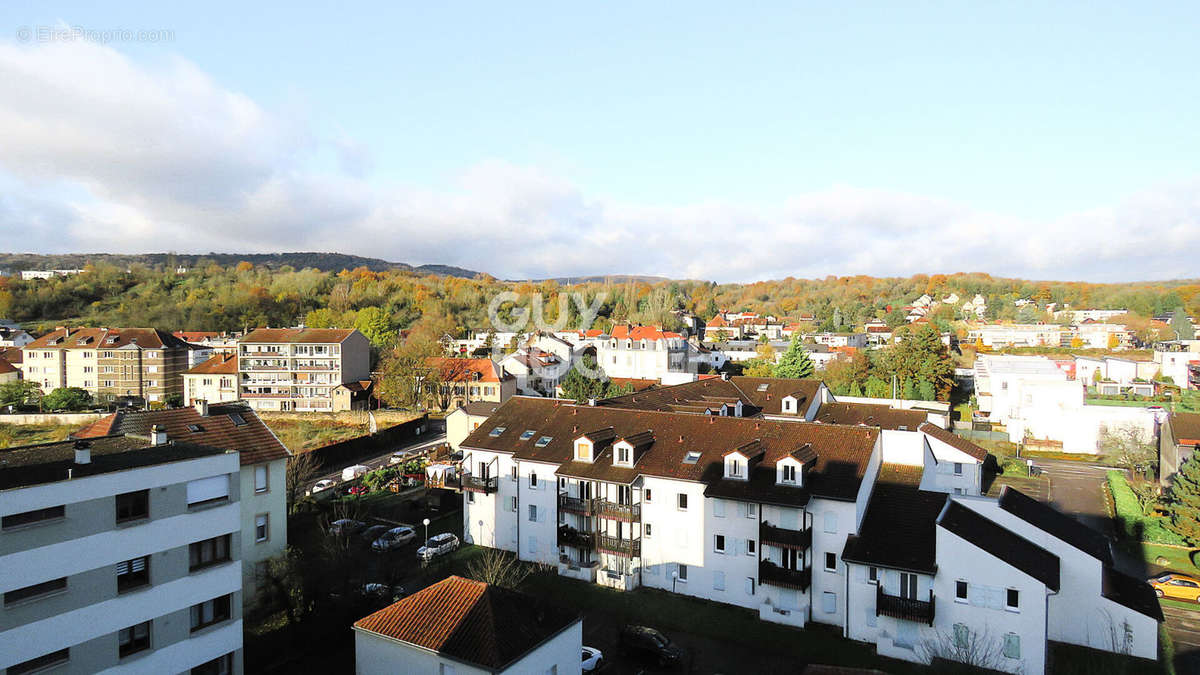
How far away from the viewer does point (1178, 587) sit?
901 inches

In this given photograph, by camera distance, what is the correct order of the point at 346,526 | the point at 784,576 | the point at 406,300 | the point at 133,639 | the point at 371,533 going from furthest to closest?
the point at 406,300, the point at 346,526, the point at 371,533, the point at 784,576, the point at 133,639

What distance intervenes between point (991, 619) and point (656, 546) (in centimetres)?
1047

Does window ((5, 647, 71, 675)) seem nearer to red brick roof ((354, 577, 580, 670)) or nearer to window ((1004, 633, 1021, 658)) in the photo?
red brick roof ((354, 577, 580, 670))

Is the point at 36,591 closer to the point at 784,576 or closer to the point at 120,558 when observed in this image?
the point at 120,558

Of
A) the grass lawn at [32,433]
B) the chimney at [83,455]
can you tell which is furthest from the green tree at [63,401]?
the chimney at [83,455]

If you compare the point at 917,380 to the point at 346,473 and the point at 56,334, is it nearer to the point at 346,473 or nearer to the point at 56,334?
the point at 346,473

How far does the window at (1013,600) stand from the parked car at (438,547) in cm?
1954

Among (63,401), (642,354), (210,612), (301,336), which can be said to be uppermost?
(301,336)

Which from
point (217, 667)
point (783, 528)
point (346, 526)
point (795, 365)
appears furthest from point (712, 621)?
point (795, 365)

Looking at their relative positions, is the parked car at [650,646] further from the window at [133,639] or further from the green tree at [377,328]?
the green tree at [377,328]

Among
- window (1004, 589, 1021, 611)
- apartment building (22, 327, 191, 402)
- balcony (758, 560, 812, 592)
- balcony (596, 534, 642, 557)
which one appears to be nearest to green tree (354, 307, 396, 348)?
apartment building (22, 327, 191, 402)

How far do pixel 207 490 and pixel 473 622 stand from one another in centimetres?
763

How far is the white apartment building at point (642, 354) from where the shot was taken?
229 feet

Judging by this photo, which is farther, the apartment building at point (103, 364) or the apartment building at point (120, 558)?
the apartment building at point (103, 364)
